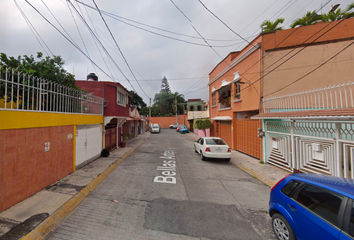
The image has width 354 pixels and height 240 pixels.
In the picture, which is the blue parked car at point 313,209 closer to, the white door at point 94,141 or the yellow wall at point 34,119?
the yellow wall at point 34,119

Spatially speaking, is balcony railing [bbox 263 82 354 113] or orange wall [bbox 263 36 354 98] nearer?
balcony railing [bbox 263 82 354 113]

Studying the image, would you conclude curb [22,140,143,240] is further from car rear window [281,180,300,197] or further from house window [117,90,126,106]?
house window [117,90,126,106]

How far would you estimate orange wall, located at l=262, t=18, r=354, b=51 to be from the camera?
25.1 feet

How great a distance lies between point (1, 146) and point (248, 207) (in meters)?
6.22

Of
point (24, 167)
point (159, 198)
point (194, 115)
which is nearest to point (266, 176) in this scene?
point (159, 198)

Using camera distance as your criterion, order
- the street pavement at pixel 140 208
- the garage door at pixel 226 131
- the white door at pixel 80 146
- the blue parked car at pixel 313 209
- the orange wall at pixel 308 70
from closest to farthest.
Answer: the blue parked car at pixel 313 209 < the street pavement at pixel 140 208 < the white door at pixel 80 146 < the orange wall at pixel 308 70 < the garage door at pixel 226 131

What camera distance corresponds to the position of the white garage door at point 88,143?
22.0 ft

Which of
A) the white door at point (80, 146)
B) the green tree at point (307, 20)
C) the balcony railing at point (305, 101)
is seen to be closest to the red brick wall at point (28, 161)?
the white door at point (80, 146)

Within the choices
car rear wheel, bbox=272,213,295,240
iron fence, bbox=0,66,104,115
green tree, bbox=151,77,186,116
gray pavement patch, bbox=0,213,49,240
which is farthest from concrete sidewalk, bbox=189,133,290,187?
green tree, bbox=151,77,186,116

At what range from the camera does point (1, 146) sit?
3.39 m

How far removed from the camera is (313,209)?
7.67 ft

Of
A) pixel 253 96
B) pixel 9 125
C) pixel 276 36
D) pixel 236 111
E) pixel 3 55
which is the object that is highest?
pixel 276 36

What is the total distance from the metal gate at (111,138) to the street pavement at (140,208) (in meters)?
4.17

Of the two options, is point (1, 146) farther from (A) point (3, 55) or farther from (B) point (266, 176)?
(B) point (266, 176)
